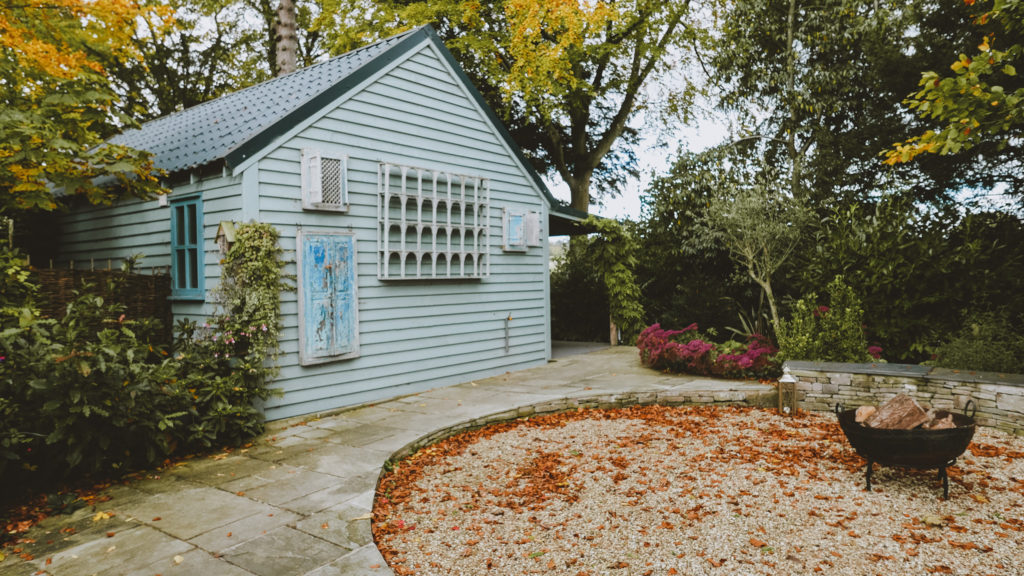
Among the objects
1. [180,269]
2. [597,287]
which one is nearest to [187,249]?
[180,269]

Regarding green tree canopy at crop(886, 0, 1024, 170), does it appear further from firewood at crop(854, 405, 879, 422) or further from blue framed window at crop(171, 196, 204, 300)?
blue framed window at crop(171, 196, 204, 300)

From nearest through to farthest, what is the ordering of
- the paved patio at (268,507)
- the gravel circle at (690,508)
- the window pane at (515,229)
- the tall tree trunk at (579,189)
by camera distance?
the paved patio at (268,507) → the gravel circle at (690,508) → the window pane at (515,229) → the tall tree trunk at (579,189)

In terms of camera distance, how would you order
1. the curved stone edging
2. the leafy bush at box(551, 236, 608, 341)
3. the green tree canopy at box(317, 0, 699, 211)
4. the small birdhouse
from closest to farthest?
the small birdhouse, the curved stone edging, the leafy bush at box(551, 236, 608, 341), the green tree canopy at box(317, 0, 699, 211)

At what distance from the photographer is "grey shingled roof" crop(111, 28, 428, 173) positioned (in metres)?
6.39

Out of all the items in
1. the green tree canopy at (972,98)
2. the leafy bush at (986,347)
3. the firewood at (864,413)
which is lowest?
the firewood at (864,413)

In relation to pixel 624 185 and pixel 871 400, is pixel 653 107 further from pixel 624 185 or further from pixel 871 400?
pixel 871 400

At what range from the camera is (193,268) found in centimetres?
688

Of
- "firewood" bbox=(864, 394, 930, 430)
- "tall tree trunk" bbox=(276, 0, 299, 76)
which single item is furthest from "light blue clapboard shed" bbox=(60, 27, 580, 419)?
"firewood" bbox=(864, 394, 930, 430)

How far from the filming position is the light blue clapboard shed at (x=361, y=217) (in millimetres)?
A: 6551

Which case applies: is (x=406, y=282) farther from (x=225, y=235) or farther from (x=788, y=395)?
(x=788, y=395)

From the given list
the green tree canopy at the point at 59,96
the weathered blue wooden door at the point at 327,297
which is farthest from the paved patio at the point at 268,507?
the green tree canopy at the point at 59,96

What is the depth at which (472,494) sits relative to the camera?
456 centimetres

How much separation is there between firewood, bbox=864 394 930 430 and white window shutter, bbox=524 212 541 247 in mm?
6294

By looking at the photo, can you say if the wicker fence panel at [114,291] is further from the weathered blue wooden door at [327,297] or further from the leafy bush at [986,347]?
the leafy bush at [986,347]
